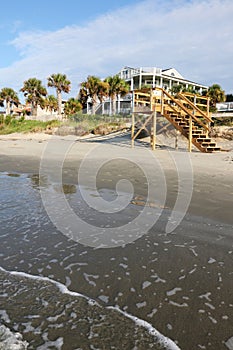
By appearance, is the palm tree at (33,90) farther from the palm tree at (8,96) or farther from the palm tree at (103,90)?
the palm tree at (103,90)

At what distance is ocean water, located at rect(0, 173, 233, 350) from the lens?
2.19m

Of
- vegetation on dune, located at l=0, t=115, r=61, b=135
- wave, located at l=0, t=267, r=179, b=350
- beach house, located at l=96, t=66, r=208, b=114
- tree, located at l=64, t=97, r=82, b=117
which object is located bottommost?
wave, located at l=0, t=267, r=179, b=350

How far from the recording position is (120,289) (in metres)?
2.81

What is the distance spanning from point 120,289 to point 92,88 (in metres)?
33.4

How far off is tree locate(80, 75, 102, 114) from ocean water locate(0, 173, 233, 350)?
30.3 m

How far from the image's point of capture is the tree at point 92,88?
3353cm

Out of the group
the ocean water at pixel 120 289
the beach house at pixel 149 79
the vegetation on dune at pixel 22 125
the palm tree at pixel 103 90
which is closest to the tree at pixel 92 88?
the palm tree at pixel 103 90

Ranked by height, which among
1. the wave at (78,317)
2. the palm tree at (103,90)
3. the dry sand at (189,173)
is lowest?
the wave at (78,317)

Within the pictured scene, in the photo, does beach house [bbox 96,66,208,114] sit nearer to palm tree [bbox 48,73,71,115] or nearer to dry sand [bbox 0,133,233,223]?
palm tree [bbox 48,73,71,115]

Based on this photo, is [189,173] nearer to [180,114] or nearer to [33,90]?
[180,114]

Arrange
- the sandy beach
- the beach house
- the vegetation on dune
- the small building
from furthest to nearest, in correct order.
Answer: the small building, the beach house, the vegetation on dune, the sandy beach

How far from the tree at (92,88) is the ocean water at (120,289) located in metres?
30.3

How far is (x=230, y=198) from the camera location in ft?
19.9

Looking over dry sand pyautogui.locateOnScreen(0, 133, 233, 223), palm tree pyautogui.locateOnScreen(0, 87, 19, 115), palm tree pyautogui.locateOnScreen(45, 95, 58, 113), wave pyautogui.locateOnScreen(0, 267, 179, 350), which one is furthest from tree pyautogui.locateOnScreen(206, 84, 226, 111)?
wave pyautogui.locateOnScreen(0, 267, 179, 350)
